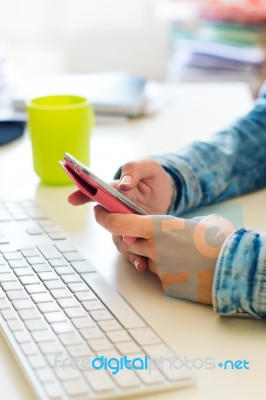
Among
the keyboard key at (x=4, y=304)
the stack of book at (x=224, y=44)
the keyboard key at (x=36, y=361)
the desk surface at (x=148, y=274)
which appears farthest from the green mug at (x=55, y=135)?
the stack of book at (x=224, y=44)

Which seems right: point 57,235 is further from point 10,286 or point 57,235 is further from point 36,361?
point 36,361

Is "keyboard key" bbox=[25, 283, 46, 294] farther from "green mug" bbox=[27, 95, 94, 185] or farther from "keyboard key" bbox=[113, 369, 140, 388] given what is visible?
"green mug" bbox=[27, 95, 94, 185]

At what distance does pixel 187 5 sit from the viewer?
2363 mm

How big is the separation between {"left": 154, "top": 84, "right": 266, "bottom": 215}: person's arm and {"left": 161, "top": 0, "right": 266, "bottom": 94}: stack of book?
976 millimetres

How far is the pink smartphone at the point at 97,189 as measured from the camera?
692mm

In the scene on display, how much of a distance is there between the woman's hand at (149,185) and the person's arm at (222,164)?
0.7 inches

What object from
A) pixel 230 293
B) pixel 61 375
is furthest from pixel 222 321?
pixel 61 375

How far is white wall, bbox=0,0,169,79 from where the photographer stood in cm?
242

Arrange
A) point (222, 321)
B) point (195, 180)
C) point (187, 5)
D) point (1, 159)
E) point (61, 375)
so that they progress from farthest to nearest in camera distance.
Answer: point (187, 5), point (1, 159), point (195, 180), point (222, 321), point (61, 375)

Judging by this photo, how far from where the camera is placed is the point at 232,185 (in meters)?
0.98

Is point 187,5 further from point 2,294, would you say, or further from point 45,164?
point 2,294

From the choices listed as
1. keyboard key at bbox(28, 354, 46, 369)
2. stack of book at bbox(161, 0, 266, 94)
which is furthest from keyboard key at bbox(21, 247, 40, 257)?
stack of book at bbox(161, 0, 266, 94)

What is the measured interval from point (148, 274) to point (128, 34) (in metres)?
1.92

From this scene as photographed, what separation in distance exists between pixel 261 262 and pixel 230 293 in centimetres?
4
